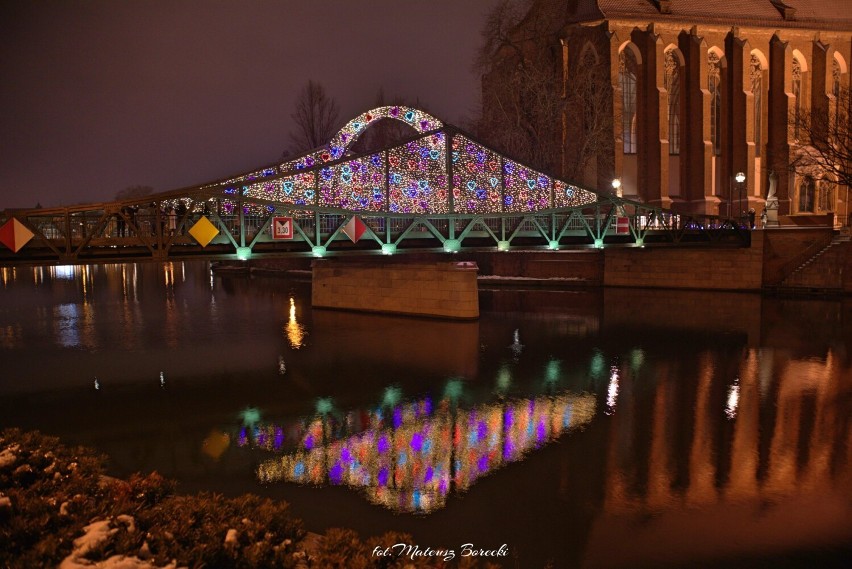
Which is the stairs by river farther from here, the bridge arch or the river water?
the bridge arch

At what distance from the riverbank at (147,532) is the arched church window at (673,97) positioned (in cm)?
6235

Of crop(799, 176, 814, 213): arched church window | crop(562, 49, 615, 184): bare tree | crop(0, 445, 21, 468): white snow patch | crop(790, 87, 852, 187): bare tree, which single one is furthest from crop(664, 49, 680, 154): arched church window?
crop(0, 445, 21, 468): white snow patch

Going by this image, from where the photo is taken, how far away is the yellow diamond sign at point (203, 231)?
946 inches

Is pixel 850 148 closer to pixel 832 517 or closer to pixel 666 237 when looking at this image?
pixel 666 237

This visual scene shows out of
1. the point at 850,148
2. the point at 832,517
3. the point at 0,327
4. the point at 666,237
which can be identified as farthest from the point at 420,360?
the point at 850,148

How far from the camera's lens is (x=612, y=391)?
20500mm

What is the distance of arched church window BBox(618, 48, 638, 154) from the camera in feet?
205

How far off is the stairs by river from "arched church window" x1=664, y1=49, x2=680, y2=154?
2409cm

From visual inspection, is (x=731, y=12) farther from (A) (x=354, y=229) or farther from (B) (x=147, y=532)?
(B) (x=147, y=532)

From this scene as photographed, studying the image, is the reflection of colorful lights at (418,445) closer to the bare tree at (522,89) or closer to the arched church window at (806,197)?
the bare tree at (522,89)

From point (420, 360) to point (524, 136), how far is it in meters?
30.5

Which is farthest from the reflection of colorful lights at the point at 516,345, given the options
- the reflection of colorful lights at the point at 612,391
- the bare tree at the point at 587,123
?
the bare tree at the point at 587,123

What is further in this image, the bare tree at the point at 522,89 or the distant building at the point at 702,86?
the distant building at the point at 702,86

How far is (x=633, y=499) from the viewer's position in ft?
39.9
